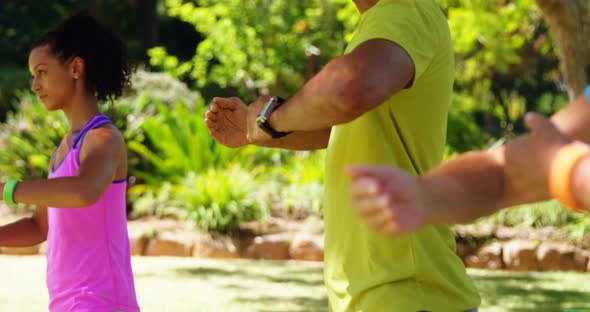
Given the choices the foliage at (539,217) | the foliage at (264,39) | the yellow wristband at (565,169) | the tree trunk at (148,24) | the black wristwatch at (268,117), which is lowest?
the foliage at (539,217)

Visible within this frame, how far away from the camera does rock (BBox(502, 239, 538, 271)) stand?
29.8ft

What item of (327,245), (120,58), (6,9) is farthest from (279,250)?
(6,9)

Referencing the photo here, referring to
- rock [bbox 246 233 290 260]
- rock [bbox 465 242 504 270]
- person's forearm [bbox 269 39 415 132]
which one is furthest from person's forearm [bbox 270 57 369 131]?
rock [bbox 465 242 504 270]

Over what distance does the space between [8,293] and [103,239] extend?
436 cm

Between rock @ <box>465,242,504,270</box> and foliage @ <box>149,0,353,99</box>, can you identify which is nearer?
rock @ <box>465,242,504,270</box>

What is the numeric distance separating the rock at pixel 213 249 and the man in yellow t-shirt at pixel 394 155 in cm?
689

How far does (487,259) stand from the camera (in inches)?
360

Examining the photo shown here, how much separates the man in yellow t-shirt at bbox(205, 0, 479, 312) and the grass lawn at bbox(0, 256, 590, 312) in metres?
4.21

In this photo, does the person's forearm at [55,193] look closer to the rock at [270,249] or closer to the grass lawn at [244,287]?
the grass lawn at [244,287]

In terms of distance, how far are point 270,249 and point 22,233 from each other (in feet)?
20.1

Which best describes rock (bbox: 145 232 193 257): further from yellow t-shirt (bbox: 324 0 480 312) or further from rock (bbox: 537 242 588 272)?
yellow t-shirt (bbox: 324 0 480 312)

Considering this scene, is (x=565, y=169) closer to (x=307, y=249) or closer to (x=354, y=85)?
(x=354, y=85)

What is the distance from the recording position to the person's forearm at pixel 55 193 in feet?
8.66

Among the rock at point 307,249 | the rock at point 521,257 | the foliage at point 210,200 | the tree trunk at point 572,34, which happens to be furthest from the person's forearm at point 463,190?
the foliage at point 210,200
